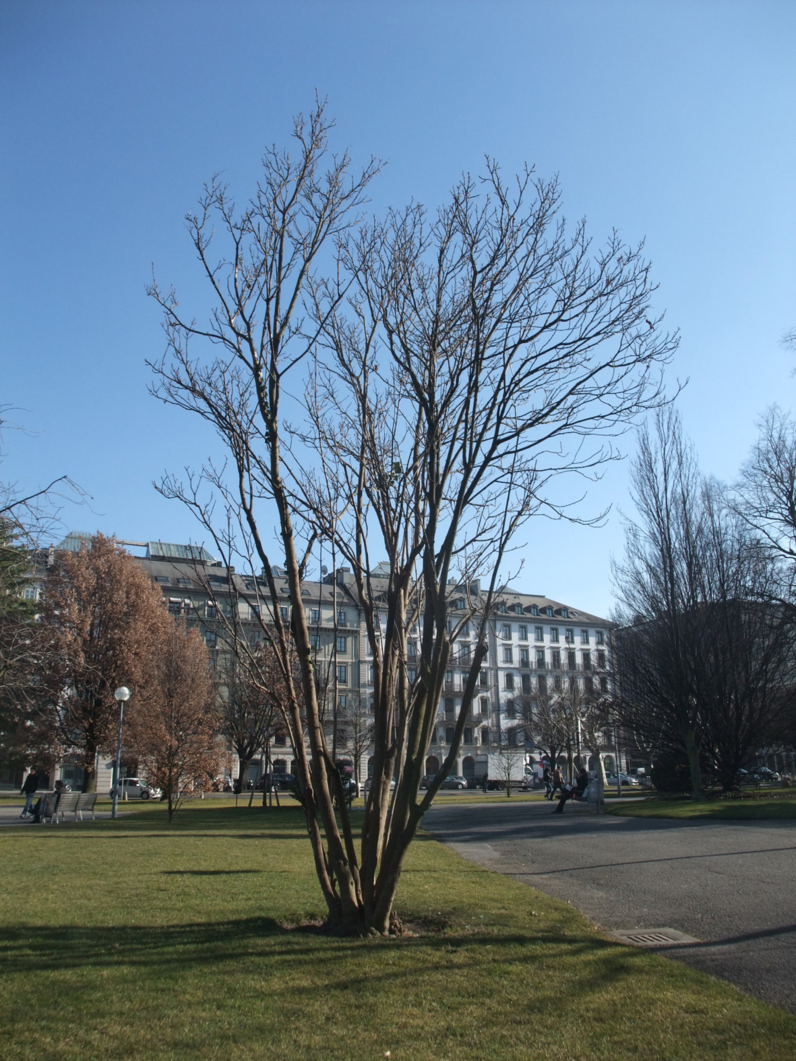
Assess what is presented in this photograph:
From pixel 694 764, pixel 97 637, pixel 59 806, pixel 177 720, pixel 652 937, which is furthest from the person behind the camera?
pixel 97 637

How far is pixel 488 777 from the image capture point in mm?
60906

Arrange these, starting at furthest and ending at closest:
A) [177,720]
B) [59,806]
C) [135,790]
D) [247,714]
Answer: [135,790] < [247,714] < [177,720] < [59,806]

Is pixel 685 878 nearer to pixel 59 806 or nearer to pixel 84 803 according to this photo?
pixel 59 806

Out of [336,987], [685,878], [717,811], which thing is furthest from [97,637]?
[336,987]

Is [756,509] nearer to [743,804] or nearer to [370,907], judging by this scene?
[743,804]

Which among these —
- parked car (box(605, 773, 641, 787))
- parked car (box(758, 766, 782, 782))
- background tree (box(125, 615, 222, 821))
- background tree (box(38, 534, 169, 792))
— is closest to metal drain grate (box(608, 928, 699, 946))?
background tree (box(125, 615, 222, 821))

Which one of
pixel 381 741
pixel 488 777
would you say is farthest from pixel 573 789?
pixel 488 777

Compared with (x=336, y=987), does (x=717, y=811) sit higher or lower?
lower

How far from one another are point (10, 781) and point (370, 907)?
6956 centimetres

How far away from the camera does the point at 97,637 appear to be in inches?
1363

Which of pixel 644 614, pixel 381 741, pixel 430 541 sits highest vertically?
pixel 644 614

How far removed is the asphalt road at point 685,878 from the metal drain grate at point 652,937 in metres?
0.11

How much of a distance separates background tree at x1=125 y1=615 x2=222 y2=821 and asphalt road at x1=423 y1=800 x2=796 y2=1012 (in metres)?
10.2

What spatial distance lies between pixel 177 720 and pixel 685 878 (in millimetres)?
18688
